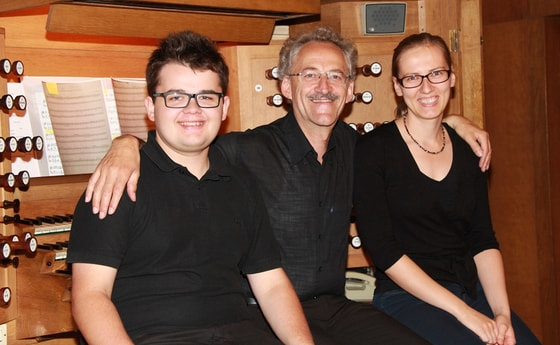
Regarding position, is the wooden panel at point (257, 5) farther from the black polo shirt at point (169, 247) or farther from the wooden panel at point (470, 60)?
the black polo shirt at point (169, 247)

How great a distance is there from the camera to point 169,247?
7.26 ft

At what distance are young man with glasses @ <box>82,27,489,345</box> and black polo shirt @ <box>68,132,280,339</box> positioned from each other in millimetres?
420

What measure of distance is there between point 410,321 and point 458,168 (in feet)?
1.96

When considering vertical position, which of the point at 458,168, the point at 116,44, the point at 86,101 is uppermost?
the point at 116,44

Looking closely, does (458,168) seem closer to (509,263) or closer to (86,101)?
(86,101)

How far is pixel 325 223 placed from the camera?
2799mm

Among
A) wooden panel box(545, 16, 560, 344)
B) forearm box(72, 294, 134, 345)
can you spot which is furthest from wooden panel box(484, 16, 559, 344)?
forearm box(72, 294, 134, 345)

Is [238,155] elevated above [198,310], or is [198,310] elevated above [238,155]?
[238,155]

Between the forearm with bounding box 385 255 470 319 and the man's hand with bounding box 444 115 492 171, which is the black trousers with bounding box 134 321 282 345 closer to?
the forearm with bounding box 385 255 470 319

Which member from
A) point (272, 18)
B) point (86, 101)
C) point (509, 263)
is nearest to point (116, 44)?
point (86, 101)

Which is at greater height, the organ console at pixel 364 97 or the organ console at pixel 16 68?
the organ console at pixel 16 68

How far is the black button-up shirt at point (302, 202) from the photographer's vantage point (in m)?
2.77

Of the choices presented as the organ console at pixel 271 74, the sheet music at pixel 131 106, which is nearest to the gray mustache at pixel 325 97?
the organ console at pixel 271 74

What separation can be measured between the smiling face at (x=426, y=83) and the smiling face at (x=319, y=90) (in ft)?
0.74
